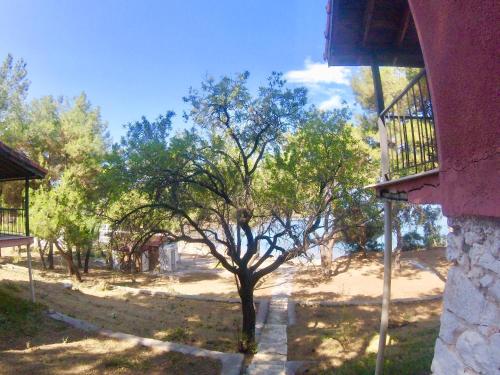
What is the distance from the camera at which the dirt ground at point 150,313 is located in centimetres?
992

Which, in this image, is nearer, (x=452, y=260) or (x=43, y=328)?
(x=452, y=260)

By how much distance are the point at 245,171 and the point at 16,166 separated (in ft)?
22.8

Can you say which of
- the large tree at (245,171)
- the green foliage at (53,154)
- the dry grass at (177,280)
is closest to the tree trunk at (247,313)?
the large tree at (245,171)

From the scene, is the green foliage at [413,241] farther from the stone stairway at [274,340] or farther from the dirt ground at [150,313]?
the dirt ground at [150,313]

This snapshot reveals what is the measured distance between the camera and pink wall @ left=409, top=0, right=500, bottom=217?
225 centimetres

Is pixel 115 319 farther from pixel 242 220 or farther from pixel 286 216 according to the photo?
pixel 286 216

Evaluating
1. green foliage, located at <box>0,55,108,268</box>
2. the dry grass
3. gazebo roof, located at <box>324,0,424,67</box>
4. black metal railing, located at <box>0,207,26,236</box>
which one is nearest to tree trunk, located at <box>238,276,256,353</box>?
the dry grass

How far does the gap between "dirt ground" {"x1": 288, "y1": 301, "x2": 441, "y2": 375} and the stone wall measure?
10.5 feet

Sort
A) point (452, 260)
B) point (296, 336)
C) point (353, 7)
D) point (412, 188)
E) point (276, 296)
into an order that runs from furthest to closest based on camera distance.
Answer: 1. point (276, 296)
2. point (296, 336)
3. point (353, 7)
4. point (412, 188)
5. point (452, 260)

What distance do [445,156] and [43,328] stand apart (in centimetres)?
938

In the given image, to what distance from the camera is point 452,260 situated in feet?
9.23

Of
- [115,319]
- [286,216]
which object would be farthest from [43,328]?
[286,216]

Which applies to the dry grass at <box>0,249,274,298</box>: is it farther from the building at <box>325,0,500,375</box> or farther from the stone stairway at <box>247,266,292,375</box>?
the building at <box>325,0,500,375</box>

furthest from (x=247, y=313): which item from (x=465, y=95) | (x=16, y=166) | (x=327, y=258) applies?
(x=327, y=258)
